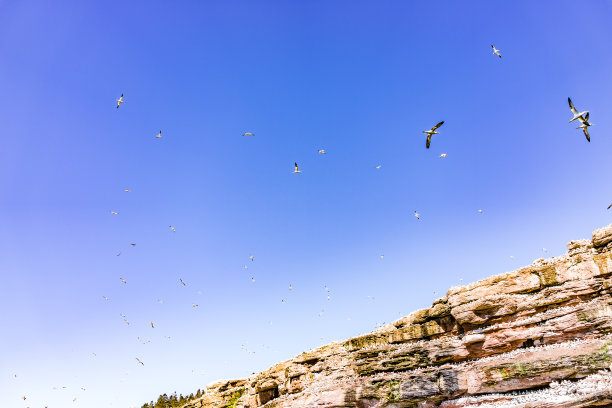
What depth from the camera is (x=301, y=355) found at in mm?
38281

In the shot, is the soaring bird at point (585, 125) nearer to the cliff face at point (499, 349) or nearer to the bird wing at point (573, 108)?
the bird wing at point (573, 108)

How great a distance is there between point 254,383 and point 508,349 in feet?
98.0

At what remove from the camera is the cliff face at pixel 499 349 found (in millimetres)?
Result: 20531

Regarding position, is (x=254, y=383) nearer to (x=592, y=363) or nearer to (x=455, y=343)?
(x=455, y=343)

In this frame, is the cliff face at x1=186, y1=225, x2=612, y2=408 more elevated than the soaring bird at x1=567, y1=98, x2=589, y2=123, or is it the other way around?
the soaring bird at x1=567, y1=98, x2=589, y2=123

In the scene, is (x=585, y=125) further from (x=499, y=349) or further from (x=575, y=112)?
(x=499, y=349)

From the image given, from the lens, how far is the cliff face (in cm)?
2053

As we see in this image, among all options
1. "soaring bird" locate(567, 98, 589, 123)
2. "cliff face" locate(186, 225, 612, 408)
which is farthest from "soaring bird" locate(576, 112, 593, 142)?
"cliff face" locate(186, 225, 612, 408)

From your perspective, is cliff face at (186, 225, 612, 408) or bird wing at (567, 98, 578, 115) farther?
cliff face at (186, 225, 612, 408)

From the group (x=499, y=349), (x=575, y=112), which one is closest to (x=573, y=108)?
(x=575, y=112)

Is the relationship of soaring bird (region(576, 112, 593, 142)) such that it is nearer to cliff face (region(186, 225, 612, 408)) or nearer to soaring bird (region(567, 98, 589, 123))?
soaring bird (region(567, 98, 589, 123))

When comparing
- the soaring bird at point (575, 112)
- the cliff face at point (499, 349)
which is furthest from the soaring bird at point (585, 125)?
the cliff face at point (499, 349)

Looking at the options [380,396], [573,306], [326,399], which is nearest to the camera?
[573,306]

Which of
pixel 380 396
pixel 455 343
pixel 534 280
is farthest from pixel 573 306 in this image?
pixel 380 396
